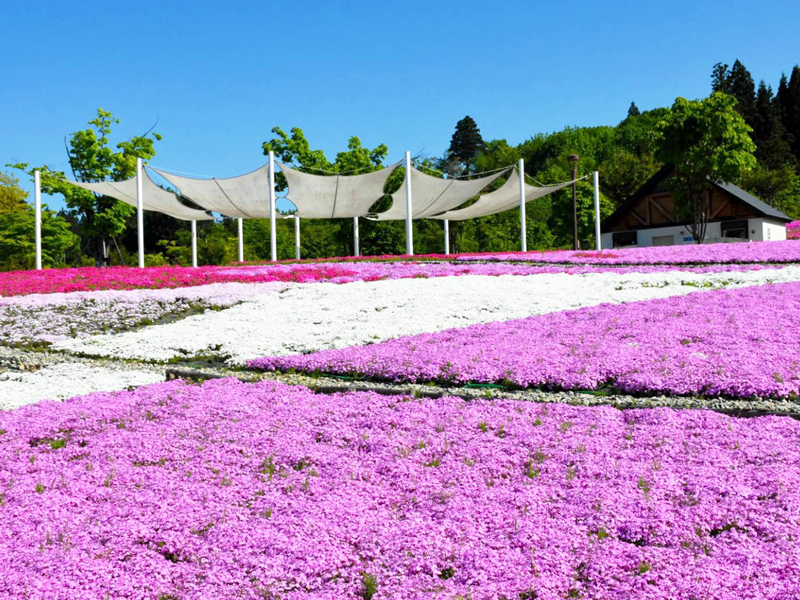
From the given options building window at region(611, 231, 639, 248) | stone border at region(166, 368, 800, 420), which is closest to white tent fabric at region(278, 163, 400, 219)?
stone border at region(166, 368, 800, 420)

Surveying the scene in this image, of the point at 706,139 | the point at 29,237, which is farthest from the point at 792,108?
the point at 29,237

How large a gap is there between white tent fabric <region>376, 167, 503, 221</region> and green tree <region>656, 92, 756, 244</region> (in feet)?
37.7

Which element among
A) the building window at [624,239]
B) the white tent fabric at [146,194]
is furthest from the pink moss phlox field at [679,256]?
Answer: the building window at [624,239]

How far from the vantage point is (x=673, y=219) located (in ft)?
189

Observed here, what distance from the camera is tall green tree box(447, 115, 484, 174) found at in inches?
5182

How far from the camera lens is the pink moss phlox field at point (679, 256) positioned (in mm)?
24047

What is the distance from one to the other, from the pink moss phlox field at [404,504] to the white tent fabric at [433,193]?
29469 mm

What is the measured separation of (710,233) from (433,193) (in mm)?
30500

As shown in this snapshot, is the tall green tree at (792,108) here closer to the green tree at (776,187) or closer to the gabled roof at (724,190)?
the green tree at (776,187)

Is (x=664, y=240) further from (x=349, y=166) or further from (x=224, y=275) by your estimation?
(x=224, y=275)

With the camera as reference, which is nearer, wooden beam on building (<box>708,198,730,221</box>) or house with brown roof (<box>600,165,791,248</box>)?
house with brown roof (<box>600,165,791,248</box>)

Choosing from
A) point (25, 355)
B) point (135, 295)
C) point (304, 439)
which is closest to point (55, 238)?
point (135, 295)

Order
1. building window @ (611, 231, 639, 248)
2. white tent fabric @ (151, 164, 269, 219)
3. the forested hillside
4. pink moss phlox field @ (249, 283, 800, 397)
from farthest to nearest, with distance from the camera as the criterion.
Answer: building window @ (611, 231, 639, 248)
the forested hillside
white tent fabric @ (151, 164, 269, 219)
pink moss phlox field @ (249, 283, 800, 397)

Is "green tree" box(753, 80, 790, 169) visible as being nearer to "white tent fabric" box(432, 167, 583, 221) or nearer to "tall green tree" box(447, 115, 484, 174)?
"tall green tree" box(447, 115, 484, 174)
